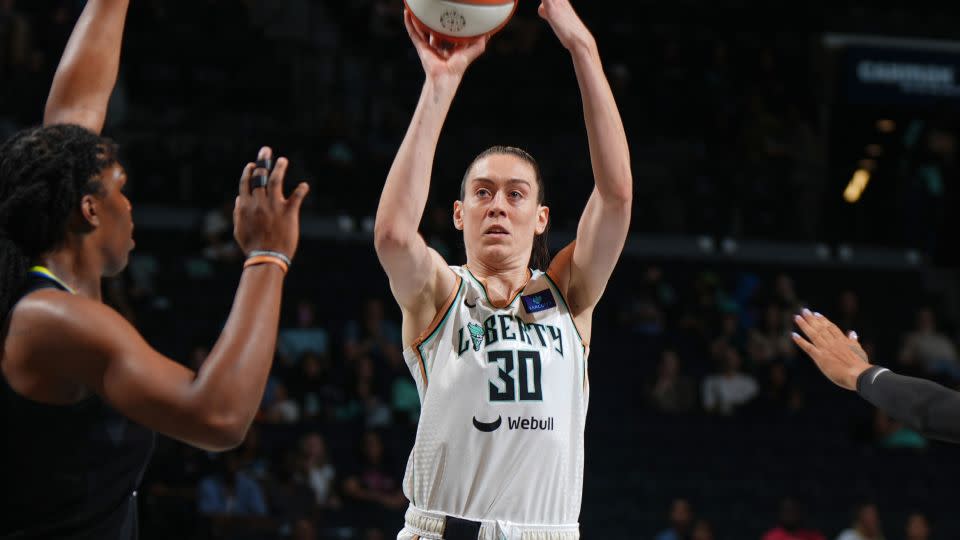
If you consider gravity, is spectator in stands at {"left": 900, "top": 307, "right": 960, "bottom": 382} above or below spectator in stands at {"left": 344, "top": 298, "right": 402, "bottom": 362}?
above

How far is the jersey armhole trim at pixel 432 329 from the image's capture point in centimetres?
384

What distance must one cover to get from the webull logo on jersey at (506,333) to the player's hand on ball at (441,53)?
0.84m

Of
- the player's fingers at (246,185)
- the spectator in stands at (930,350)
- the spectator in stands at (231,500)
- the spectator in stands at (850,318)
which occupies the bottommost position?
the spectator in stands at (231,500)

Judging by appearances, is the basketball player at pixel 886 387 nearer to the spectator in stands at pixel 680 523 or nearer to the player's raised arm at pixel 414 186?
the player's raised arm at pixel 414 186

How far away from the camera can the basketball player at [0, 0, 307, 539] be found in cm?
228

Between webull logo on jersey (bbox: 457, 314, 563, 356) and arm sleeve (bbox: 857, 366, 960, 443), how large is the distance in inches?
42.0

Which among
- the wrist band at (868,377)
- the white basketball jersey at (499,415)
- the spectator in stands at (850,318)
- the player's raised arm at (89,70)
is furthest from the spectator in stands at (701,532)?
the player's raised arm at (89,70)

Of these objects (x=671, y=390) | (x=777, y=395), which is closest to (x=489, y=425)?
(x=671, y=390)

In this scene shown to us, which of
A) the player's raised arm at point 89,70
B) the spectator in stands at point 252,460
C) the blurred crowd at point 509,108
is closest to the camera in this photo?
the player's raised arm at point 89,70

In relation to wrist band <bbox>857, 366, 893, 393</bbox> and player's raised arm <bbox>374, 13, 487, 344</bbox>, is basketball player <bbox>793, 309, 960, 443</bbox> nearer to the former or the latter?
wrist band <bbox>857, 366, 893, 393</bbox>

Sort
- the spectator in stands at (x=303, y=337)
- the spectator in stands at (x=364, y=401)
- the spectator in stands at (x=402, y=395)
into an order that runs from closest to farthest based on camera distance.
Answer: the spectator in stands at (x=364, y=401), the spectator in stands at (x=402, y=395), the spectator in stands at (x=303, y=337)

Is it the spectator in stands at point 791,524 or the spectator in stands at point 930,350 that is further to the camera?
the spectator in stands at point 930,350

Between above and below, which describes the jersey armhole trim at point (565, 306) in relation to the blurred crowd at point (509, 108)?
below

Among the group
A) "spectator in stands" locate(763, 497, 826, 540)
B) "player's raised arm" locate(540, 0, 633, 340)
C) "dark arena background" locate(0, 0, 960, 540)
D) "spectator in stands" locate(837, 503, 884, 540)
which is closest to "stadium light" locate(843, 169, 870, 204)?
"dark arena background" locate(0, 0, 960, 540)
